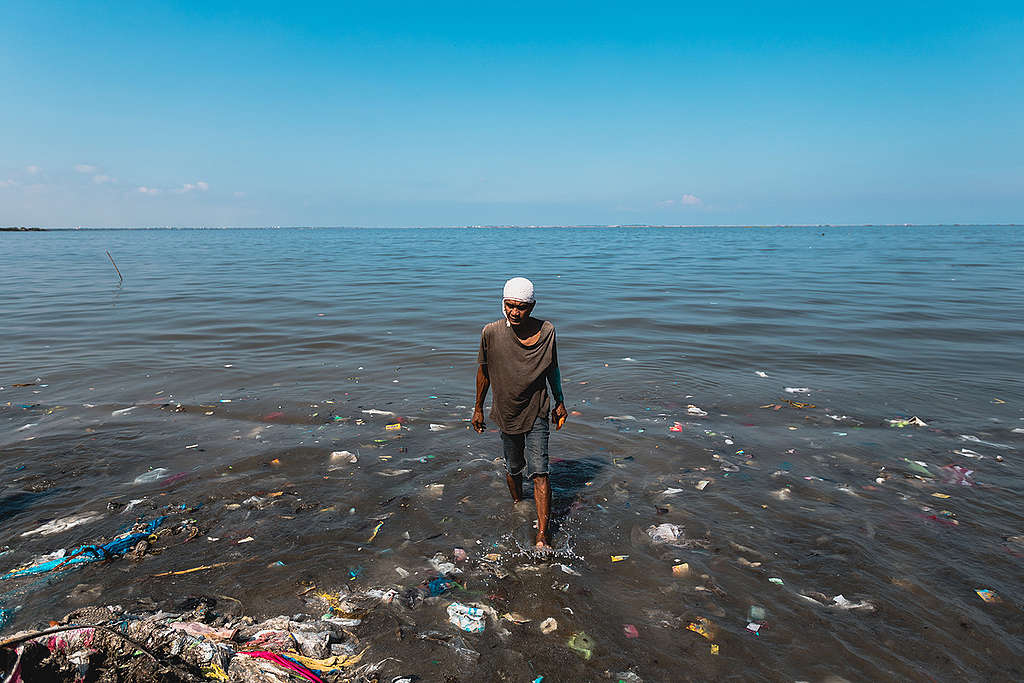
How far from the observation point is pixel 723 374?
9461 millimetres

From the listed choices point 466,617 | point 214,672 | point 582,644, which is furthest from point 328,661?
point 582,644

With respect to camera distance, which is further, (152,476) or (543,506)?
(152,476)

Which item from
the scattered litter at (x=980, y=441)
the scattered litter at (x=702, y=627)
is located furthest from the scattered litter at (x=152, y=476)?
the scattered litter at (x=980, y=441)

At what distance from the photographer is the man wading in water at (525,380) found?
4.17 metres

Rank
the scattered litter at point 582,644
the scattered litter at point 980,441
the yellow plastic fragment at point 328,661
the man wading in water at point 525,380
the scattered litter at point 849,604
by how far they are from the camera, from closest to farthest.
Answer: the yellow plastic fragment at point 328,661 < the scattered litter at point 582,644 < the scattered litter at point 849,604 < the man wading in water at point 525,380 < the scattered litter at point 980,441

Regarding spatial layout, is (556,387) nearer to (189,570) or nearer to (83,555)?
(189,570)

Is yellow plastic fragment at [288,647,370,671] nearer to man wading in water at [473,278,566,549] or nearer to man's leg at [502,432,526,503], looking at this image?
man wading in water at [473,278,566,549]

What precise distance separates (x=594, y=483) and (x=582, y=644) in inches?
91.3

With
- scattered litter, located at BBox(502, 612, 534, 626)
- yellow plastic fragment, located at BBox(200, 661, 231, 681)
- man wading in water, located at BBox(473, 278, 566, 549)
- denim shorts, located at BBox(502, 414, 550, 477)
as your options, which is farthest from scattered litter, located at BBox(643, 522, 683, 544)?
yellow plastic fragment, located at BBox(200, 661, 231, 681)

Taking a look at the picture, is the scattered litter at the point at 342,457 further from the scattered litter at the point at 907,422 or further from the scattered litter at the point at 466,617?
the scattered litter at the point at 907,422

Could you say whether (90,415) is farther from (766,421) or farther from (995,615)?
(995,615)

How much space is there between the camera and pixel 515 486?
16.1ft

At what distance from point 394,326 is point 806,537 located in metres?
11.0

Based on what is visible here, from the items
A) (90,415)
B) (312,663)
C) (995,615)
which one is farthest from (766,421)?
(90,415)
